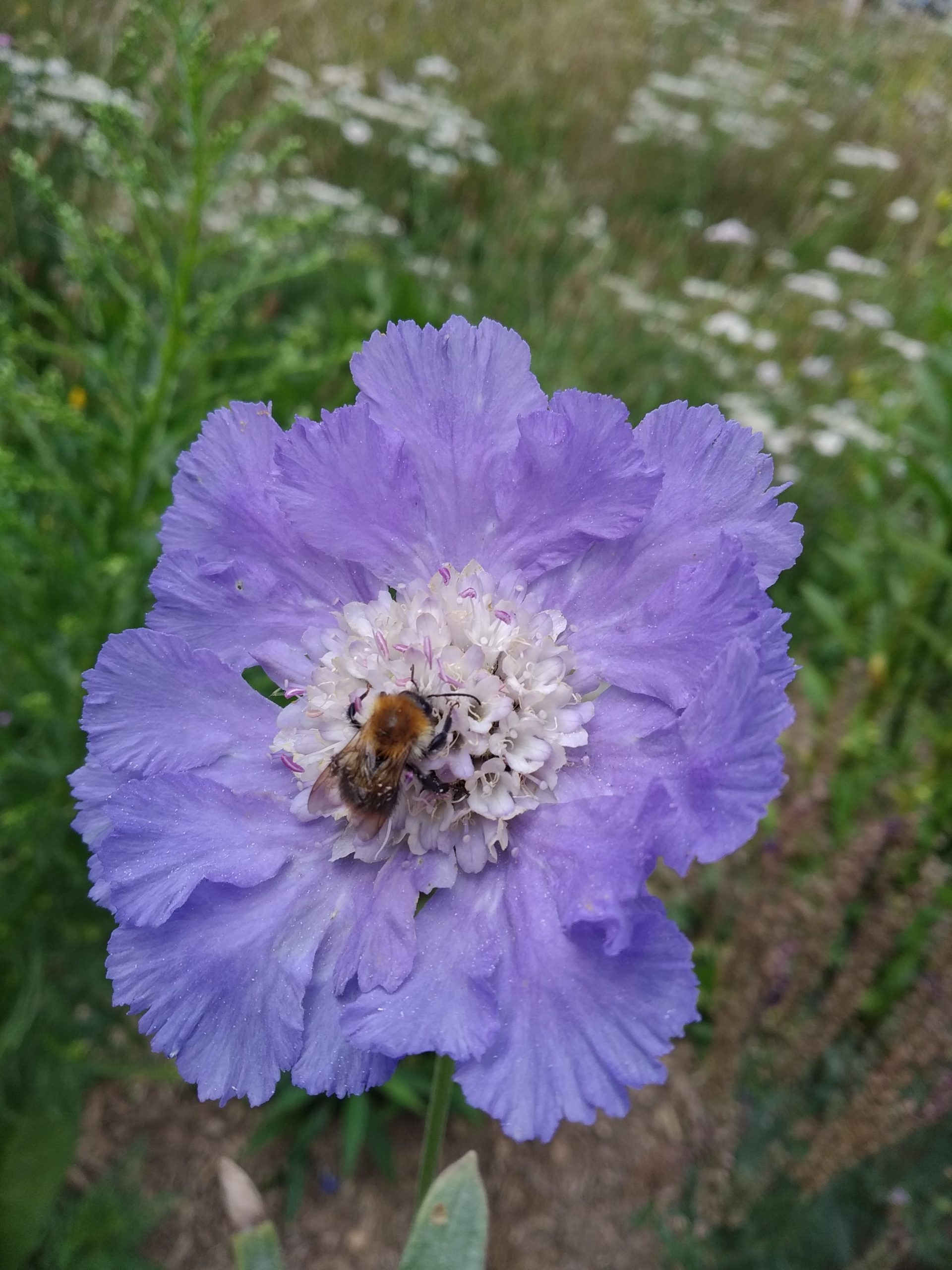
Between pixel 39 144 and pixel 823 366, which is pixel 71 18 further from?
pixel 823 366

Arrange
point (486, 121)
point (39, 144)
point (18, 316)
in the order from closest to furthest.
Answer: point (39, 144)
point (18, 316)
point (486, 121)

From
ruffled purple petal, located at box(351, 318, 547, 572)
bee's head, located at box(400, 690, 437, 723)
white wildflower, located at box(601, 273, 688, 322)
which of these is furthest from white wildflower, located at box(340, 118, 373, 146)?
bee's head, located at box(400, 690, 437, 723)

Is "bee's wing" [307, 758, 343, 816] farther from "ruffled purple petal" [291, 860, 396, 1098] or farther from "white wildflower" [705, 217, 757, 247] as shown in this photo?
"white wildflower" [705, 217, 757, 247]

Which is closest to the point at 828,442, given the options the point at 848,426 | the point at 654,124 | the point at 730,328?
the point at 848,426

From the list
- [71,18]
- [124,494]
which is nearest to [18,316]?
[71,18]

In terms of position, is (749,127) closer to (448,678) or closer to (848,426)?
(848,426)

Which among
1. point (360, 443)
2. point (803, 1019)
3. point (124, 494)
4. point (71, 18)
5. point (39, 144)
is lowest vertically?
point (803, 1019)

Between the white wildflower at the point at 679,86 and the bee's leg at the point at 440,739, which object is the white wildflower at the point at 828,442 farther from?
the bee's leg at the point at 440,739
